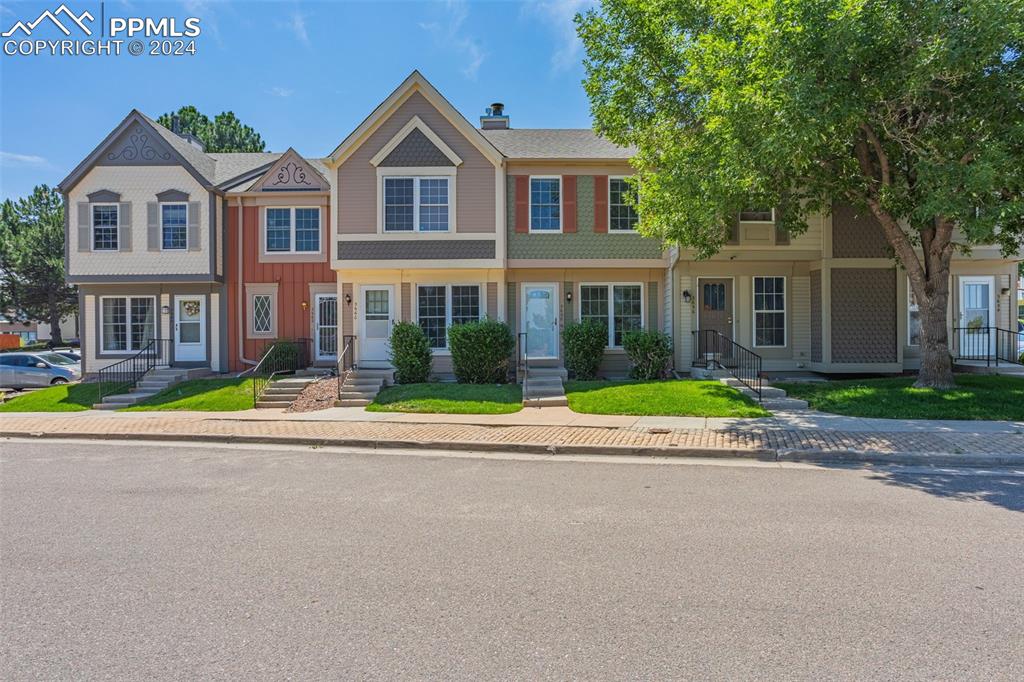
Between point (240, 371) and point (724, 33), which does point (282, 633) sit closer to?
point (724, 33)

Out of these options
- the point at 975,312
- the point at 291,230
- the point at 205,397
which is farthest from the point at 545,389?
the point at 975,312

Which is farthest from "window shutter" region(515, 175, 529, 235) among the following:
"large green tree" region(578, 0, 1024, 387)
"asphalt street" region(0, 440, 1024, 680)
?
"asphalt street" region(0, 440, 1024, 680)

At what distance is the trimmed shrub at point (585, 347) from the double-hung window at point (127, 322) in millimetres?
13427

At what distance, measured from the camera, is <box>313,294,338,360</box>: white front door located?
1927 centimetres

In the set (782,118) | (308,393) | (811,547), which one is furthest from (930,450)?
(308,393)

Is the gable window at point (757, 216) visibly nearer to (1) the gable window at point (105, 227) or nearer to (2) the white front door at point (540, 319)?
(2) the white front door at point (540, 319)

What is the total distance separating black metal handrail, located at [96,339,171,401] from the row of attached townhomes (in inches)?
14.6

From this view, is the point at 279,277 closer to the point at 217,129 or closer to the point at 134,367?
the point at 134,367

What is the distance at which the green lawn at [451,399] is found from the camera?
42.5 feet

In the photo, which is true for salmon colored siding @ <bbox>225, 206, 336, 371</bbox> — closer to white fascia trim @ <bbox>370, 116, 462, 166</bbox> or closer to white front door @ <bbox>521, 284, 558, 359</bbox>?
white fascia trim @ <bbox>370, 116, 462, 166</bbox>

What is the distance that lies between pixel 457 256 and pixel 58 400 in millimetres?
11523

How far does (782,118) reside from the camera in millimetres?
10234

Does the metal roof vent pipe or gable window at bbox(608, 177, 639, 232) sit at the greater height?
the metal roof vent pipe

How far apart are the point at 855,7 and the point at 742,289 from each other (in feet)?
29.2
